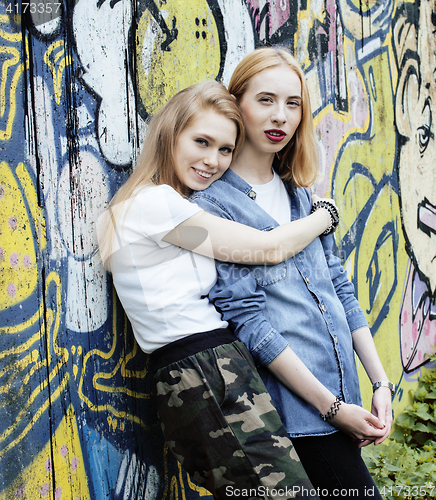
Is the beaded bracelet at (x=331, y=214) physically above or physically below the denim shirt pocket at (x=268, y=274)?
above

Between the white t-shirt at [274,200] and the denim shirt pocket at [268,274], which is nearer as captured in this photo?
the denim shirt pocket at [268,274]

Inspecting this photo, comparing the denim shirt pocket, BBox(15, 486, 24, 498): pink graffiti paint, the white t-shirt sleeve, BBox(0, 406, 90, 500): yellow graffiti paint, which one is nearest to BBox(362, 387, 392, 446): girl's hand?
the denim shirt pocket

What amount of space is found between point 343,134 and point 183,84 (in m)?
1.35

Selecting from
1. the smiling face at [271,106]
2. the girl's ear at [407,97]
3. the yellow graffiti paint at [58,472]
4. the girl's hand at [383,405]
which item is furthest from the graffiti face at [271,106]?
the girl's ear at [407,97]

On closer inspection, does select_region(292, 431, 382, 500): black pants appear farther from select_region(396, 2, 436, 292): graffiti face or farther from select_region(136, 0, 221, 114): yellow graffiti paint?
select_region(396, 2, 436, 292): graffiti face

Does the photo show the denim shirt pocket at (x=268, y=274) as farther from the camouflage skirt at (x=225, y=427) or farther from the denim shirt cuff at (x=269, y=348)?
the camouflage skirt at (x=225, y=427)

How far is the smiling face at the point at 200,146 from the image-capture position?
64.6 inches

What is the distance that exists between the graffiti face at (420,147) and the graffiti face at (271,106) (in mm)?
1909

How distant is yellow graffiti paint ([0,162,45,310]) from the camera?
1.52 m

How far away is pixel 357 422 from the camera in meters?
1.53

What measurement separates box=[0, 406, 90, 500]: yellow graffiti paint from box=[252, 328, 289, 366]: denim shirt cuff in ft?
2.77

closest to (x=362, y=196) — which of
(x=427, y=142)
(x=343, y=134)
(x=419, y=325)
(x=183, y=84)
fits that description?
(x=343, y=134)

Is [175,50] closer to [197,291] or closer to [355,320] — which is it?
[197,291]

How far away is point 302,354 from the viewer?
62.9 inches
